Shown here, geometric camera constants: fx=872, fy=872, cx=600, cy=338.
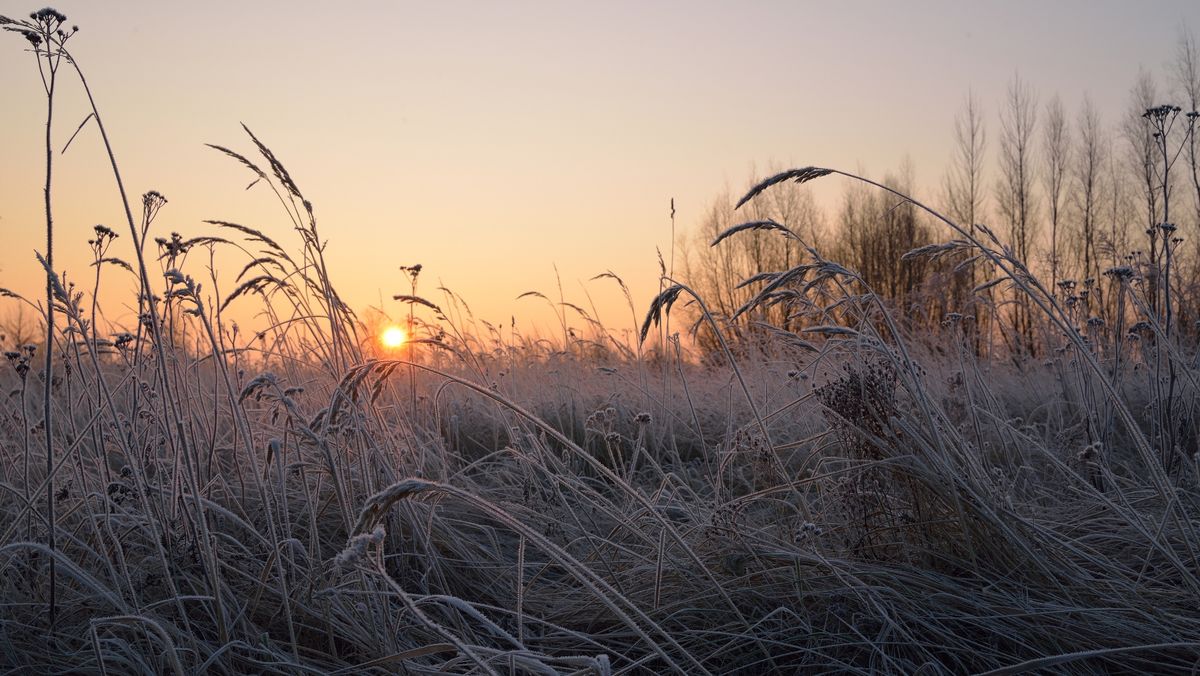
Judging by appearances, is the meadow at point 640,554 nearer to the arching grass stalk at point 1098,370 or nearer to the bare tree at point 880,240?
the arching grass stalk at point 1098,370

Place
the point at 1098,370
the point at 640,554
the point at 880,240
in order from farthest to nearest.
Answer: the point at 880,240
the point at 640,554
the point at 1098,370

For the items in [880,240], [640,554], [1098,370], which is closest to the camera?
[1098,370]

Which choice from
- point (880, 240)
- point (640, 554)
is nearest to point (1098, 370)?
point (640, 554)

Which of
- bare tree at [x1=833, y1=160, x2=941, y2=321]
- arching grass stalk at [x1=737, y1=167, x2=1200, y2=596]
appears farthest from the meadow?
bare tree at [x1=833, y1=160, x2=941, y2=321]

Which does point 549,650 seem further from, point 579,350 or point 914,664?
point 579,350

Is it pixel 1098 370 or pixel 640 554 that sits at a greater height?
pixel 1098 370

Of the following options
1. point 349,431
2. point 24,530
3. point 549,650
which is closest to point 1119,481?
point 549,650

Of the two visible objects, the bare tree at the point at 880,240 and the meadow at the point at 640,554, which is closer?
the meadow at the point at 640,554

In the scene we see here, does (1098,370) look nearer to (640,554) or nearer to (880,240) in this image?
(640,554)

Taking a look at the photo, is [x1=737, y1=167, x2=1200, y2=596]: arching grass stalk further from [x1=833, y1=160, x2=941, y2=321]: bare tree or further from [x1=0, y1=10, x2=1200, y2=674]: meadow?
[x1=833, y1=160, x2=941, y2=321]: bare tree

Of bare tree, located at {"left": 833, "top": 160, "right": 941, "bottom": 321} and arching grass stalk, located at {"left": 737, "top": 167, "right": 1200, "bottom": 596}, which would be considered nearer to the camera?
arching grass stalk, located at {"left": 737, "top": 167, "right": 1200, "bottom": 596}

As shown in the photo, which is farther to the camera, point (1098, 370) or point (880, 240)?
point (880, 240)

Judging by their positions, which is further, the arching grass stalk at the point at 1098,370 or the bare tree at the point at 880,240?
the bare tree at the point at 880,240

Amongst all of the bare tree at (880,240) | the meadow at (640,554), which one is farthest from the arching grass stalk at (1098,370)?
the bare tree at (880,240)
